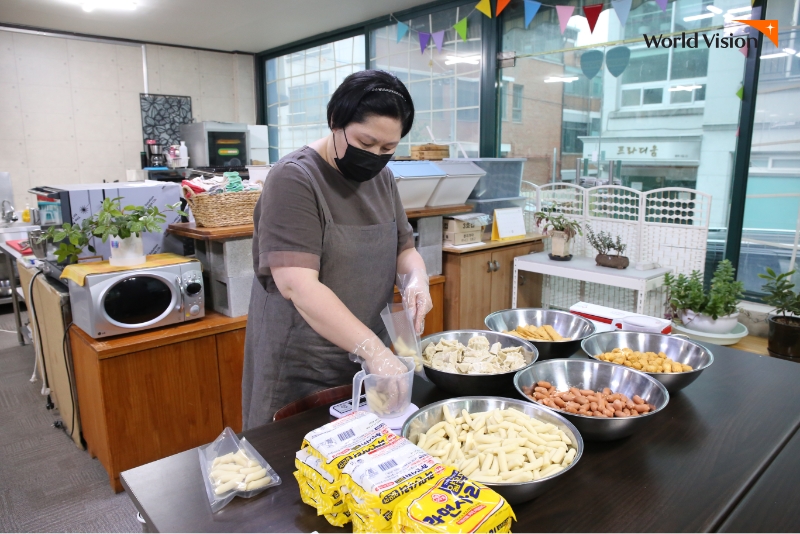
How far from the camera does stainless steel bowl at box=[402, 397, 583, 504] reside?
34.9 inches

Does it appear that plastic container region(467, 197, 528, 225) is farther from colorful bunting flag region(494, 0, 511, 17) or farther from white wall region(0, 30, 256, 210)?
white wall region(0, 30, 256, 210)

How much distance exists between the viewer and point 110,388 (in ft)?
7.39

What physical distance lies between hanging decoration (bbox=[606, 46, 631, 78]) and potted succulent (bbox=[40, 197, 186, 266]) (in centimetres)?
291

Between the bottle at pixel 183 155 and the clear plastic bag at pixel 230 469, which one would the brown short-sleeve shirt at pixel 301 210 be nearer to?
the clear plastic bag at pixel 230 469

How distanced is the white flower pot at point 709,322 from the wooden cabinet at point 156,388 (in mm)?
2394

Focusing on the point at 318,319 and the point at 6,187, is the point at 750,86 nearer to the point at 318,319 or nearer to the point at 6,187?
the point at 318,319

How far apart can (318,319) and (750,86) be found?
2902 millimetres

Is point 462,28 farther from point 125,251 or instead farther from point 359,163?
point 359,163

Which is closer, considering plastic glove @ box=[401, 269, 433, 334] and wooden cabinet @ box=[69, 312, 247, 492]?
plastic glove @ box=[401, 269, 433, 334]

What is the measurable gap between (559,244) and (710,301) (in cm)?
97

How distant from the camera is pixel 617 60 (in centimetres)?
346

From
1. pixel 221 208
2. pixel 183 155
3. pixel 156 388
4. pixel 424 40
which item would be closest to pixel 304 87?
pixel 183 155

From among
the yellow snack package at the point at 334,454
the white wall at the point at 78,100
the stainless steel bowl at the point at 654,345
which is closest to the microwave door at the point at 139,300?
the yellow snack package at the point at 334,454

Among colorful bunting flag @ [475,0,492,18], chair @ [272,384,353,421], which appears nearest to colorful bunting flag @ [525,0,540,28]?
colorful bunting flag @ [475,0,492,18]
